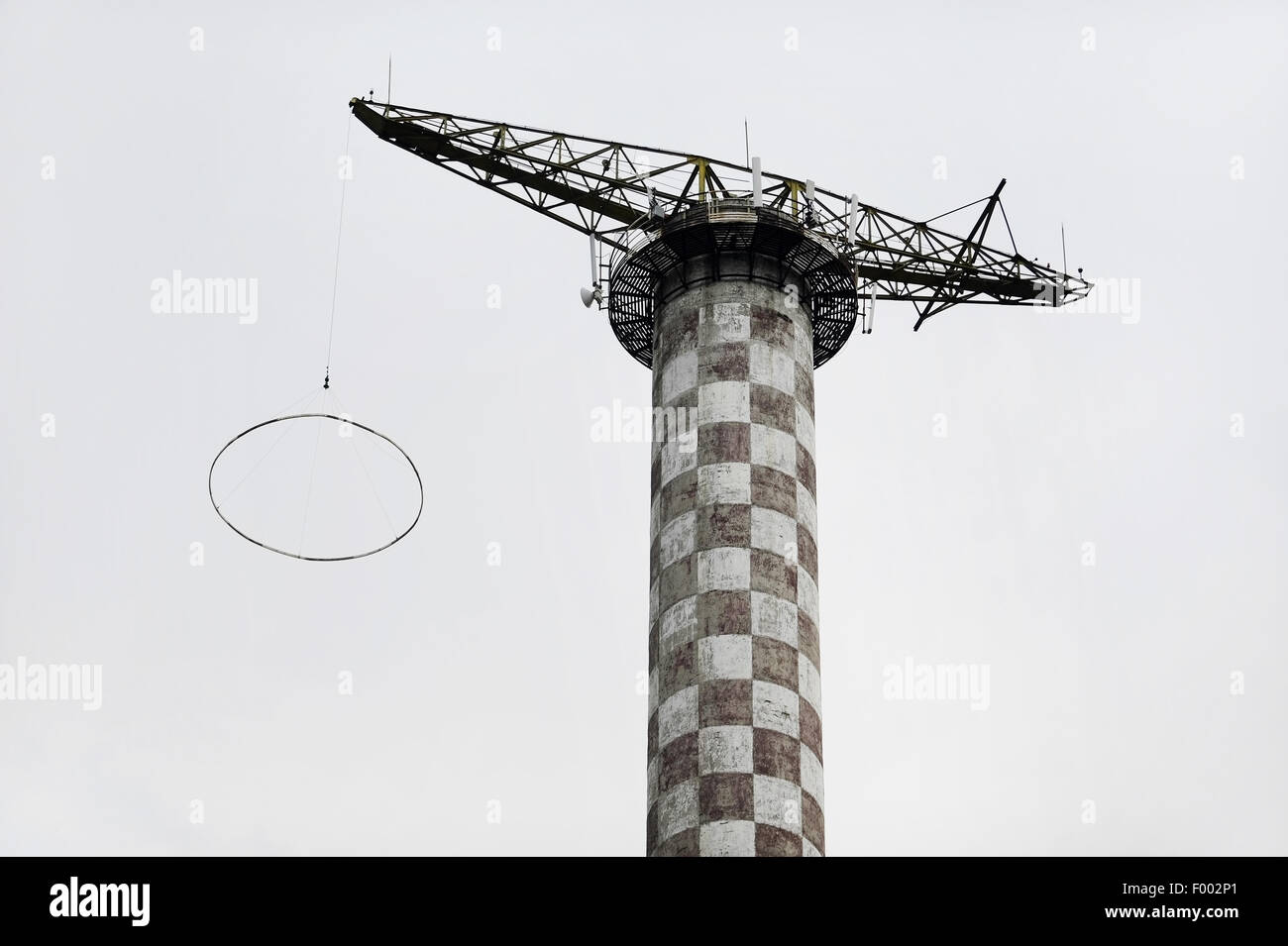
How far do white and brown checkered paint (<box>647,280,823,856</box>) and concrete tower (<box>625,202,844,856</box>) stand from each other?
7 centimetres

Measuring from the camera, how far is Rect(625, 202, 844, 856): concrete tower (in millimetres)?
78875

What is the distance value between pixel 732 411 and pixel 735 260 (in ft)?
22.1

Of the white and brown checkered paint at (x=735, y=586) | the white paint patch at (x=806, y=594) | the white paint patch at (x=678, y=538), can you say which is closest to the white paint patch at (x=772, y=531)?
the white and brown checkered paint at (x=735, y=586)

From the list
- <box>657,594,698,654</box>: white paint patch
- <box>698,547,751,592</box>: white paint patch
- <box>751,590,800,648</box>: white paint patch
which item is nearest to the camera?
<box>751,590,800,648</box>: white paint patch

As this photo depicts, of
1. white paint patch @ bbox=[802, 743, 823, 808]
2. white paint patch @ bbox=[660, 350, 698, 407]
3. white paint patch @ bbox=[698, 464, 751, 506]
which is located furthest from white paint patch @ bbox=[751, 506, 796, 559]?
Answer: white paint patch @ bbox=[802, 743, 823, 808]

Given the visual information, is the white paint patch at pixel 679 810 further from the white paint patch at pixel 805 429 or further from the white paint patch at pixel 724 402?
the white paint patch at pixel 805 429

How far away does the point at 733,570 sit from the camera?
3248 inches

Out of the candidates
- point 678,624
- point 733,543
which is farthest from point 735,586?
point 678,624

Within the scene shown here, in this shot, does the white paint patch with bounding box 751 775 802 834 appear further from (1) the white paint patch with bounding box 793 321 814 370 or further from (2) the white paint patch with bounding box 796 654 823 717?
(1) the white paint patch with bounding box 793 321 814 370

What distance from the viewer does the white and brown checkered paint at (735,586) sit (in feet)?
258

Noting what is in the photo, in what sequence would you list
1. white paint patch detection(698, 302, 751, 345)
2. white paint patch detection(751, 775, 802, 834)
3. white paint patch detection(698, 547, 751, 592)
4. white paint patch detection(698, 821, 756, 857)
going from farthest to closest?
1. white paint patch detection(698, 302, 751, 345)
2. white paint patch detection(698, 547, 751, 592)
3. white paint patch detection(751, 775, 802, 834)
4. white paint patch detection(698, 821, 756, 857)
